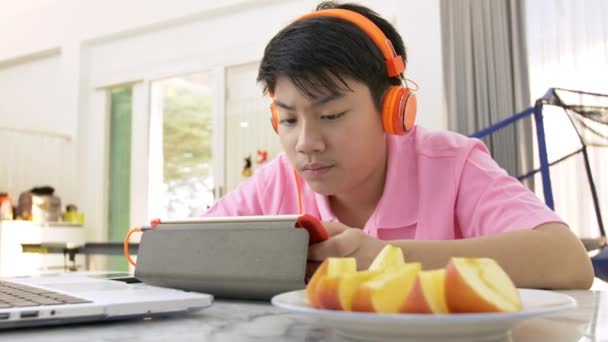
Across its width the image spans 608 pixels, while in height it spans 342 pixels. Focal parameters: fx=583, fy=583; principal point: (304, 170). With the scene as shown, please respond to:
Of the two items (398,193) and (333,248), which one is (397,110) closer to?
(398,193)

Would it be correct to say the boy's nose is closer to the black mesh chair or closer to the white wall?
the black mesh chair

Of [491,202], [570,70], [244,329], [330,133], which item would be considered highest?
[570,70]

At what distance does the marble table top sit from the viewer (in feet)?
1.28

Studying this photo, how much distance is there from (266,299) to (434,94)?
106 inches

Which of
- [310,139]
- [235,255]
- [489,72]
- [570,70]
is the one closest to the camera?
[235,255]

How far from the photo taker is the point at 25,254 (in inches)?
153

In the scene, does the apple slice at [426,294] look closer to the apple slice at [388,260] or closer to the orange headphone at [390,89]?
the apple slice at [388,260]

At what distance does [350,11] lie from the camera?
2.96 feet

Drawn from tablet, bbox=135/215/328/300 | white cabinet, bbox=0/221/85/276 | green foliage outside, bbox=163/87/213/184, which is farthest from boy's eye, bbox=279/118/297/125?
green foliage outside, bbox=163/87/213/184

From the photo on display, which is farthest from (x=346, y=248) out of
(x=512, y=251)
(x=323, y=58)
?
(x=323, y=58)

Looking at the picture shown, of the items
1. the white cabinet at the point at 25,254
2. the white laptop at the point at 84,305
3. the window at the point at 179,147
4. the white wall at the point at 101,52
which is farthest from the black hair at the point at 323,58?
the window at the point at 179,147

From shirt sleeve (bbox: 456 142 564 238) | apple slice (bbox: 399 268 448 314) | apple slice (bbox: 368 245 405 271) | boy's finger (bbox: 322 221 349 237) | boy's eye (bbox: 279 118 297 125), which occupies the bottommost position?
apple slice (bbox: 399 268 448 314)

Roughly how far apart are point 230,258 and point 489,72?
106 inches

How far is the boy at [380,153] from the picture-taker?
827mm
